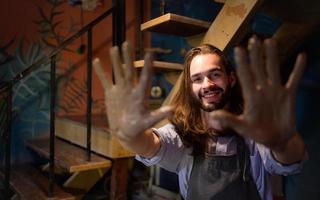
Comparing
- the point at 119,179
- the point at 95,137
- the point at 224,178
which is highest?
the point at 224,178

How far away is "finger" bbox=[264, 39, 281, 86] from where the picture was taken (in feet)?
2.08

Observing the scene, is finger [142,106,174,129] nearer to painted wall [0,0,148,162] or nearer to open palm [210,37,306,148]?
open palm [210,37,306,148]

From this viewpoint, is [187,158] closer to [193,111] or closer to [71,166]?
[193,111]

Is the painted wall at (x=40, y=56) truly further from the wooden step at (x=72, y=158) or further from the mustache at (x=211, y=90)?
the mustache at (x=211, y=90)

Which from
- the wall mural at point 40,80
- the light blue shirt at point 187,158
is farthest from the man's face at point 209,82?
the wall mural at point 40,80

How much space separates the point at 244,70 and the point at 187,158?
1.71 feet

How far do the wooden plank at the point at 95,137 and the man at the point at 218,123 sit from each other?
77cm

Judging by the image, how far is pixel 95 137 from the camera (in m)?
1.99

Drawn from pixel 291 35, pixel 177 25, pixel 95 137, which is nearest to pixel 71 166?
pixel 95 137

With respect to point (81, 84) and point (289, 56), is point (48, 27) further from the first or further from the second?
point (289, 56)

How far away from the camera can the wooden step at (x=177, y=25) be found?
1.42 metres

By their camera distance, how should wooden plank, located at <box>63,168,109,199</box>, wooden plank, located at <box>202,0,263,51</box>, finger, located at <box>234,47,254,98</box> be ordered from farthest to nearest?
wooden plank, located at <box>63,168,109,199</box> → wooden plank, located at <box>202,0,263,51</box> → finger, located at <box>234,47,254,98</box>

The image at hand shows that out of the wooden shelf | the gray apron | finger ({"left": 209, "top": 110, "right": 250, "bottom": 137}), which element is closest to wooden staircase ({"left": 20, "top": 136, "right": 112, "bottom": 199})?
the wooden shelf

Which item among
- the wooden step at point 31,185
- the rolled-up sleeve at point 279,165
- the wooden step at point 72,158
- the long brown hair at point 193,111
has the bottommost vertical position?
the wooden step at point 31,185
